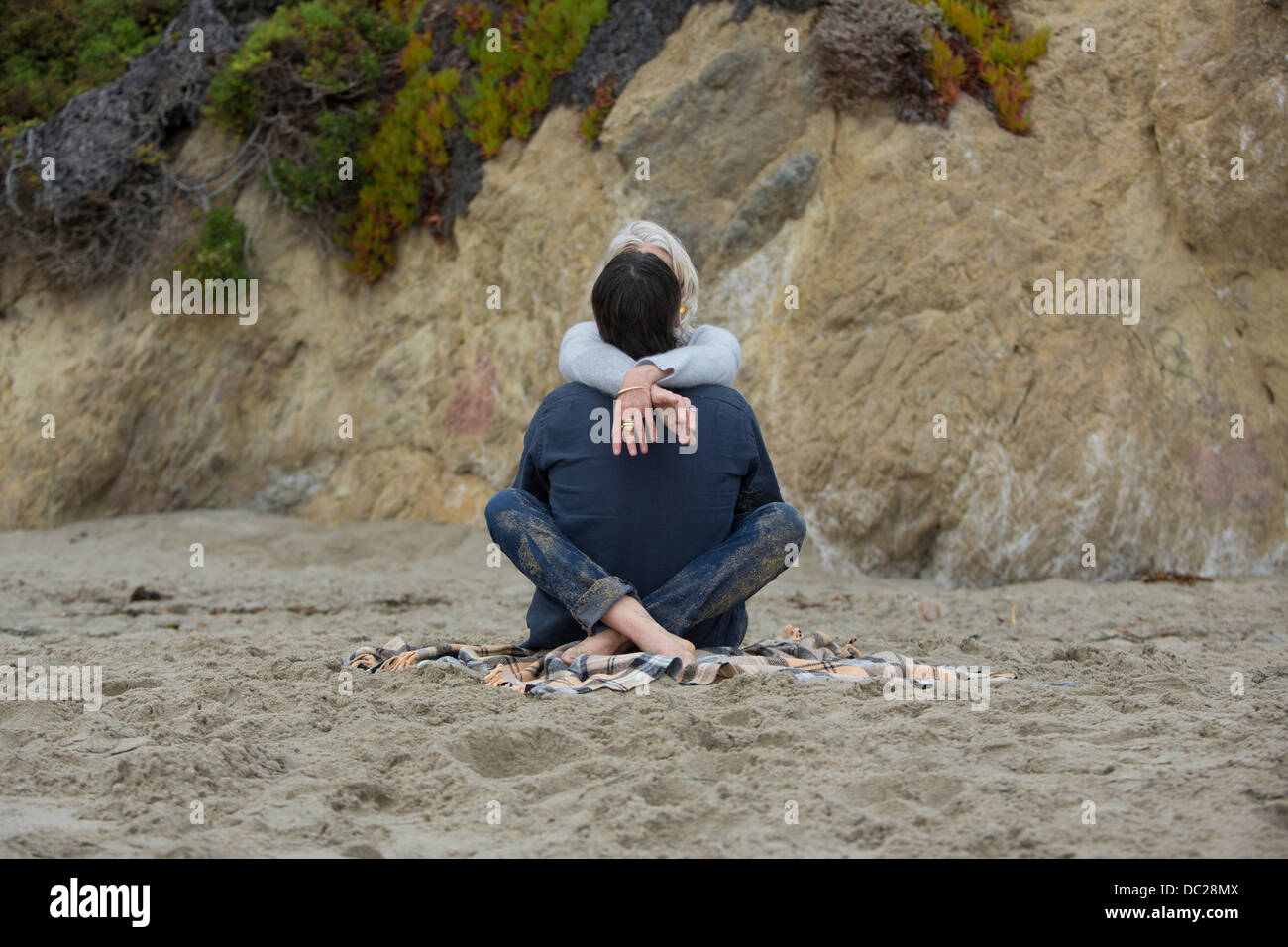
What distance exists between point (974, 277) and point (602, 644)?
3735 mm

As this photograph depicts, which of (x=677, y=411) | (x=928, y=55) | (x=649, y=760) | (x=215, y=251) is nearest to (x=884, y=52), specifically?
(x=928, y=55)

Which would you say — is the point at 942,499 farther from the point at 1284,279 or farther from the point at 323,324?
the point at 323,324

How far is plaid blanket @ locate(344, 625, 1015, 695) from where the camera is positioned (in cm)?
324

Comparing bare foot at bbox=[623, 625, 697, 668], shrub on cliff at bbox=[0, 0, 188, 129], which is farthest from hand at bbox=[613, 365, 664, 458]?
shrub on cliff at bbox=[0, 0, 188, 129]

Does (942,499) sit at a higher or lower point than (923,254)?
lower

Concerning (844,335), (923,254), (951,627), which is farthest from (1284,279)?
(951,627)

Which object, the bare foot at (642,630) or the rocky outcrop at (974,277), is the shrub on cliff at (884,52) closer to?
the rocky outcrop at (974,277)

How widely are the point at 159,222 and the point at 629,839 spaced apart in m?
7.44

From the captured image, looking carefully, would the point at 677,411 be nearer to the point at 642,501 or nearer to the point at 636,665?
the point at 642,501

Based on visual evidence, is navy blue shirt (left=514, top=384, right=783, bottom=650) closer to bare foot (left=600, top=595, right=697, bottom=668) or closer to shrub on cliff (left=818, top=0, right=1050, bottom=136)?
bare foot (left=600, top=595, right=697, bottom=668)

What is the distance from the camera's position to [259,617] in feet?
17.8

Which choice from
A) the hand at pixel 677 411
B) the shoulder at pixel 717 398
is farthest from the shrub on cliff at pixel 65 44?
the hand at pixel 677 411

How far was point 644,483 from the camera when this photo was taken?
3.47 meters

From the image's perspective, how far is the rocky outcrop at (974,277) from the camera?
6.11 meters
